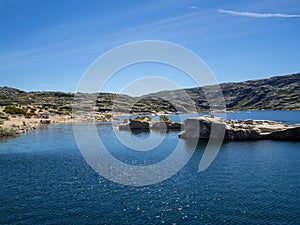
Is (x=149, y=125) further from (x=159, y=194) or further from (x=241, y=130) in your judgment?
(x=159, y=194)

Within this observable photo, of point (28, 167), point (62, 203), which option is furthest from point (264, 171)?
point (28, 167)

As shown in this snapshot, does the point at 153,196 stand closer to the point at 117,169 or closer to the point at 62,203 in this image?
the point at 62,203

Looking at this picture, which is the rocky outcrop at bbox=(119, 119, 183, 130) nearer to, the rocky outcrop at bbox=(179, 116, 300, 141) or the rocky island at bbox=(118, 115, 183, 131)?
the rocky island at bbox=(118, 115, 183, 131)

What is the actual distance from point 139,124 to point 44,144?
60.9m

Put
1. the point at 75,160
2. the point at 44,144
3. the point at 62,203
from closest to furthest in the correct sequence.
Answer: the point at 62,203 < the point at 75,160 < the point at 44,144

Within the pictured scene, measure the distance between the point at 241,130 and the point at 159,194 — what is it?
60952mm

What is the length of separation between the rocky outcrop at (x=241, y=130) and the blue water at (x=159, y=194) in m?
27.6

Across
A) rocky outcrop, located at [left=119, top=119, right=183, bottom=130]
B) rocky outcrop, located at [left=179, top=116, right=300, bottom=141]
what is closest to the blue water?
rocky outcrop, located at [left=179, top=116, right=300, bottom=141]

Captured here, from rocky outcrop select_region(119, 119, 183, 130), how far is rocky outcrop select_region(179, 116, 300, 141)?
4118cm

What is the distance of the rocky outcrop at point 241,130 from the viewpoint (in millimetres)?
90750

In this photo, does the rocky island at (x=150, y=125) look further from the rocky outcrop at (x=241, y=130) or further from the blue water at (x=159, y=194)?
the blue water at (x=159, y=194)

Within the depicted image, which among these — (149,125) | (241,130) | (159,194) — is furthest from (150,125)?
(159,194)

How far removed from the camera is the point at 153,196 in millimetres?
40406

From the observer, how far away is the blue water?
109 feet
